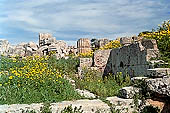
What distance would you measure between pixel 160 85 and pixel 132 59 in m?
3.90

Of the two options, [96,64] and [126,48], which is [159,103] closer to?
[126,48]

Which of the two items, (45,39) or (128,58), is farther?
(45,39)

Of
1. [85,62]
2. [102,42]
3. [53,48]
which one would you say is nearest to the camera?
[85,62]

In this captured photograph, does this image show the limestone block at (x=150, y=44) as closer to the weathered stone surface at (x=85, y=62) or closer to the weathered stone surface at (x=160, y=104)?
the weathered stone surface at (x=160, y=104)

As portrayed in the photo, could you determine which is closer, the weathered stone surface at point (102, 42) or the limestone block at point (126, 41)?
the limestone block at point (126, 41)

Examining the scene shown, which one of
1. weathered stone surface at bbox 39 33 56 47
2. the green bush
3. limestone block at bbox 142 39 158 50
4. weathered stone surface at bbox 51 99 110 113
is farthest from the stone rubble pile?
weathered stone surface at bbox 51 99 110 113

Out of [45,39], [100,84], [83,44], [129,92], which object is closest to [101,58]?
[100,84]

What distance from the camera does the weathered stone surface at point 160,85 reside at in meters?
5.33

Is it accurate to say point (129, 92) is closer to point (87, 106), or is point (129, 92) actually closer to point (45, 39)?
point (87, 106)

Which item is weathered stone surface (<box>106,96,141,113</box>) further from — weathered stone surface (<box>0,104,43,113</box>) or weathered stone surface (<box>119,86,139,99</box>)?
weathered stone surface (<box>0,104,43,113</box>)

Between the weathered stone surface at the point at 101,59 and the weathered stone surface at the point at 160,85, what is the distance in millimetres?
6063

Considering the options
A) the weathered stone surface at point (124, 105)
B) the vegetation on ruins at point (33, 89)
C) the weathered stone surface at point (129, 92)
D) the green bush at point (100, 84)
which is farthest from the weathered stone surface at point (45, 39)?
the weathered stone surface at point (124, 105)

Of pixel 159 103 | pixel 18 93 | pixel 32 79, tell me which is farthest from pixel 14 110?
pixel 159 103

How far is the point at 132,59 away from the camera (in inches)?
365
